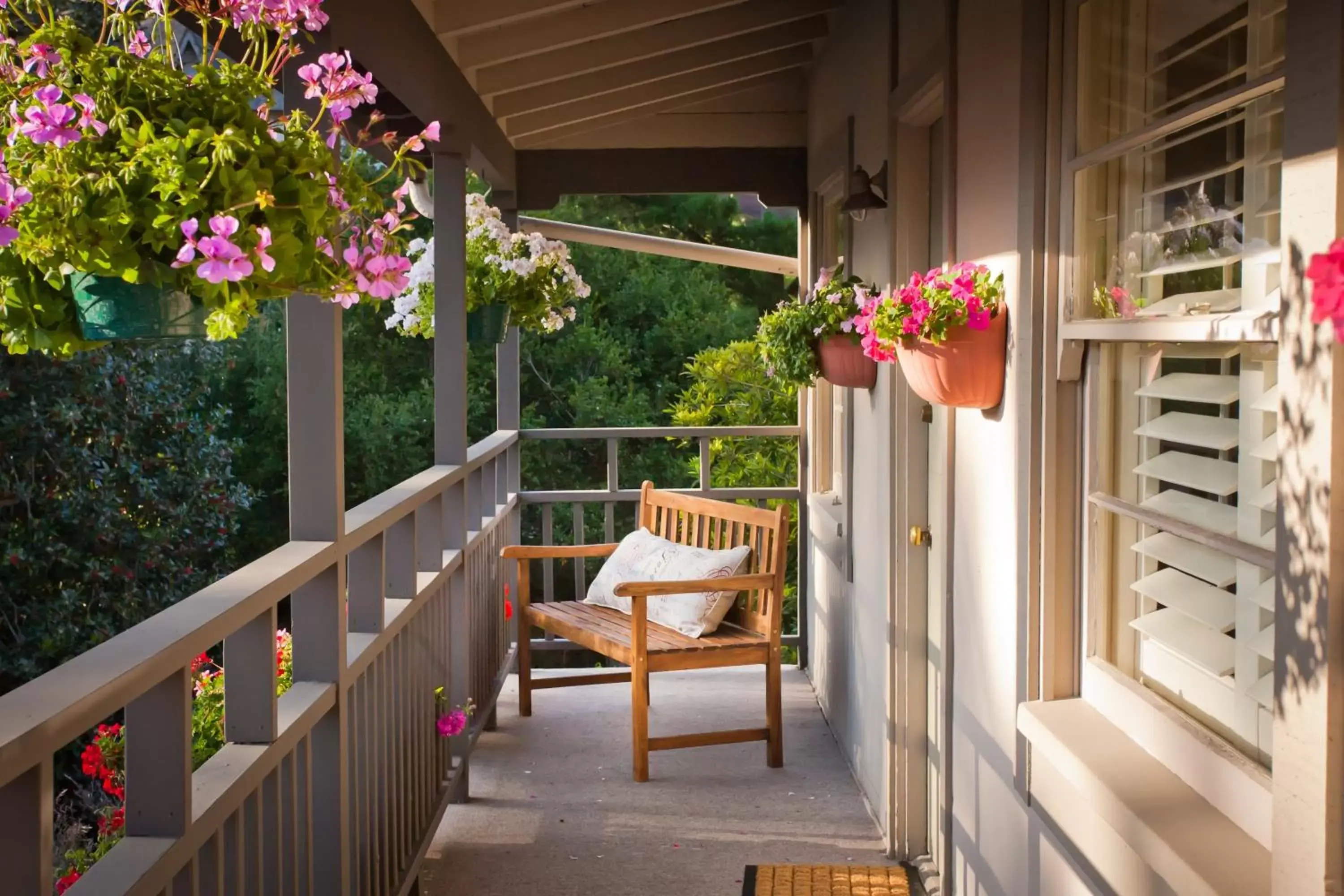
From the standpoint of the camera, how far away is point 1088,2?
223 centimetres

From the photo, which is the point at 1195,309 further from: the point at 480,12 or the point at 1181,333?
the point at 480,12

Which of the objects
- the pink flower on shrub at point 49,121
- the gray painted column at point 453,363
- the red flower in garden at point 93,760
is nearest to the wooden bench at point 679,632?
the gray painted column at point 453,363

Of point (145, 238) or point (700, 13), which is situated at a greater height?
point (700, 13)

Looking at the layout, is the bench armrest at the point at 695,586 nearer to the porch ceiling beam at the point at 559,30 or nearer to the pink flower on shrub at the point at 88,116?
the porch ceiling beam at the point at 559,30

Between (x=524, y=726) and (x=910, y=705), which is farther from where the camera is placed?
(x=524, y=726)

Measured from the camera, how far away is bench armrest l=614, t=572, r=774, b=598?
4477 millimetres

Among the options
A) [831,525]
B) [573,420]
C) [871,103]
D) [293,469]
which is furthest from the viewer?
[573,420]

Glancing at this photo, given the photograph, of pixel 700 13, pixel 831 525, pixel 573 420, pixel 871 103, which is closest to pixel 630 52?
pixel 700 13

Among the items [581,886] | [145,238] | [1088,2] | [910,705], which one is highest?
[1088,2]

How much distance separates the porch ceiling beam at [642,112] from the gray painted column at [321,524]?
11.6ft

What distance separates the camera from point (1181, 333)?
1.83m

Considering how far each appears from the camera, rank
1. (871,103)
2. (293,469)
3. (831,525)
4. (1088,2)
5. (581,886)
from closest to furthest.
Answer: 1. (1088,2)
2. (293,469)
3. (581,886)
4. (871,103)
5. (831,525)

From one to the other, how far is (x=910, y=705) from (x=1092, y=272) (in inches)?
73.8

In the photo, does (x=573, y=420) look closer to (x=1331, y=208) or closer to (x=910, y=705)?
(x=910, y=705)
